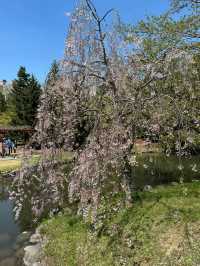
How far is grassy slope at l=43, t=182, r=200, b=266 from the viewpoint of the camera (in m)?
9.00

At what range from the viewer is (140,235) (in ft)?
32.0

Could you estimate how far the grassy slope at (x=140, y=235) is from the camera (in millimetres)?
9000

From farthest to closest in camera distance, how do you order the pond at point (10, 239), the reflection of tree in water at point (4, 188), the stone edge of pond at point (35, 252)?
the reflection of tree in water at point (4, 188), the pond at point (10, 239), the stone edge of pond at point (35, 252)

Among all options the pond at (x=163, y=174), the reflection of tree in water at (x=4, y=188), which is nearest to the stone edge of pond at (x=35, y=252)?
the pond at (x=163, y=174)

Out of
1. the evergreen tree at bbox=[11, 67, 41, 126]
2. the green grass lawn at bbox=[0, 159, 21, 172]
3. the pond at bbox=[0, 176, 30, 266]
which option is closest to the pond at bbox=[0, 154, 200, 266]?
the pond at bbox=[0, 176, 30, 266]

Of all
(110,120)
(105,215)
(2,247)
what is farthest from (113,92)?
(2,247)

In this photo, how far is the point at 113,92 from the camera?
11344mm

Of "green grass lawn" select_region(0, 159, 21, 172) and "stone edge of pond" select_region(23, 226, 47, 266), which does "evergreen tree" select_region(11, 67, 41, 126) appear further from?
"stone edge of pond" select_region(23, 226, 47, 266)

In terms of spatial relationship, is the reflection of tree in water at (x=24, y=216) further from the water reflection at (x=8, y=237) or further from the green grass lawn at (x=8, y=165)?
the green grass lawn at (x=8, y=165)

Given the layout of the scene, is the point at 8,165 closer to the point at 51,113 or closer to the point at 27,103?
the point at 51,113

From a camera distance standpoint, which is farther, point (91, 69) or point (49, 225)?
point (49, 225)

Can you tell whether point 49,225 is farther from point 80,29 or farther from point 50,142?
point 80,29

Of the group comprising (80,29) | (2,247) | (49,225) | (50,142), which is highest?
(80,29)

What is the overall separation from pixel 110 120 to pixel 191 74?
3668 mm
